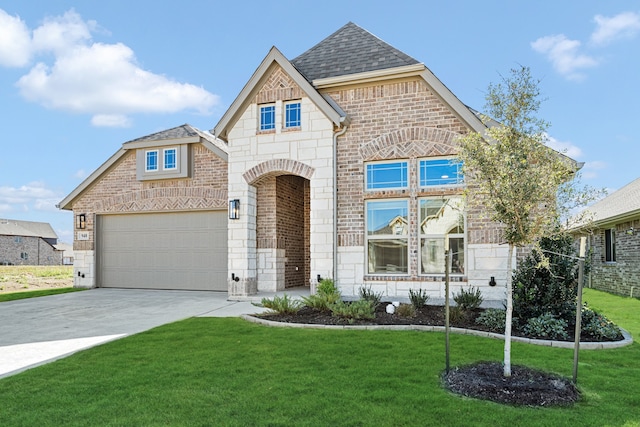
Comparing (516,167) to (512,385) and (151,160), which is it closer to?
(512,385)

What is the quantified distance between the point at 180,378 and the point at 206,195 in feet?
32.5

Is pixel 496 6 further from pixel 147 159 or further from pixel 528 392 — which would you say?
pixel 147 159

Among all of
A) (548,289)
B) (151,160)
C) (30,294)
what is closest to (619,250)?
(548,289)

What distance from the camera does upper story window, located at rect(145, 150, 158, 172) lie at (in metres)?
15.6

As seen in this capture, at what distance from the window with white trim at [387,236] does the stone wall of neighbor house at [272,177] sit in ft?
3.57

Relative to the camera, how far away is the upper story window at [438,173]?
36.4 feet

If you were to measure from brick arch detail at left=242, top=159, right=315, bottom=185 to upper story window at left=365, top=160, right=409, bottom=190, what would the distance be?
157 cm

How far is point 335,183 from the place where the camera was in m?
11.9

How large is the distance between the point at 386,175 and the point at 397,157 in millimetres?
554

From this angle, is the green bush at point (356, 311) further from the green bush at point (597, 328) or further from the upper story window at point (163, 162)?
the upper story window at point (163, 162)

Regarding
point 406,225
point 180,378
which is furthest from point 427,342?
point 406,225

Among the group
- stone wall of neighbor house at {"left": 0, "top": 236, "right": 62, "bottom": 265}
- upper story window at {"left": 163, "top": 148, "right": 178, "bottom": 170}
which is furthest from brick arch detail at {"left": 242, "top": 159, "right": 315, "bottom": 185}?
stone wall of neighbor house at {"left": 0, "top": 236, "right": 62, "bottom": 265}

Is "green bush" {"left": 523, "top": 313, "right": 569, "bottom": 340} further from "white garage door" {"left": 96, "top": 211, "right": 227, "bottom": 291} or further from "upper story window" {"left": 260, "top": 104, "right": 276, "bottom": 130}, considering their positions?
"white garage door" {"left": 96, "top": 211, "right": 227, "bottom": 291}

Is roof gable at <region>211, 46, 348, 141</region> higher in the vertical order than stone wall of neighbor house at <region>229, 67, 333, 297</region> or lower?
higher
